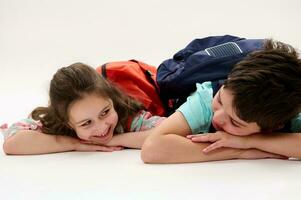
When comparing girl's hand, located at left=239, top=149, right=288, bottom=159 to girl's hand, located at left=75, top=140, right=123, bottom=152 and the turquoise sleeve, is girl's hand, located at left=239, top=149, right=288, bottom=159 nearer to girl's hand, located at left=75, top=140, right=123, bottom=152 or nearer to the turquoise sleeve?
the turquoise sleeve

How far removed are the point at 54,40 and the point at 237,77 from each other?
155 centimetres

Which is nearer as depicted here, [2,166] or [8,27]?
[2,166]

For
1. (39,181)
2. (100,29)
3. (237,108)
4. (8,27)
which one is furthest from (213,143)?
(8,27)

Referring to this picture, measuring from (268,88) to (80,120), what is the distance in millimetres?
472

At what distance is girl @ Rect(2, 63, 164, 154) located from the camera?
1192 mm

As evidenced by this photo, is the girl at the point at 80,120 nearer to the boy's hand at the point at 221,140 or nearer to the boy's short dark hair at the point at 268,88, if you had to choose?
the boy's hand at the point at 221,140

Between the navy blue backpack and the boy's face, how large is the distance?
0.12 meters

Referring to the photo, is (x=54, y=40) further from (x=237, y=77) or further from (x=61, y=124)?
(x=237, y=77)

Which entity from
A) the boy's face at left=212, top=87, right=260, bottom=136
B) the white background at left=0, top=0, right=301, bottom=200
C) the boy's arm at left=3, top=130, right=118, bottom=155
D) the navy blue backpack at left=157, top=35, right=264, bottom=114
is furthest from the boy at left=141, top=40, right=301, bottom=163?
the white background at left=0, top=0, right=301, bottom=200

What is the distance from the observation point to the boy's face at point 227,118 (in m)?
1.05

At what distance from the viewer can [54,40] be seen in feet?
7.89

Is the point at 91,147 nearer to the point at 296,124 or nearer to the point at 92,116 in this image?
the point at 92,116

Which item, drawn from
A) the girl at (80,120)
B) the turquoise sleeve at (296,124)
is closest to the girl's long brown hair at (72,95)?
the girl at (80,120)

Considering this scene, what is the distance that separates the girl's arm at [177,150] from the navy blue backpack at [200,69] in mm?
167
